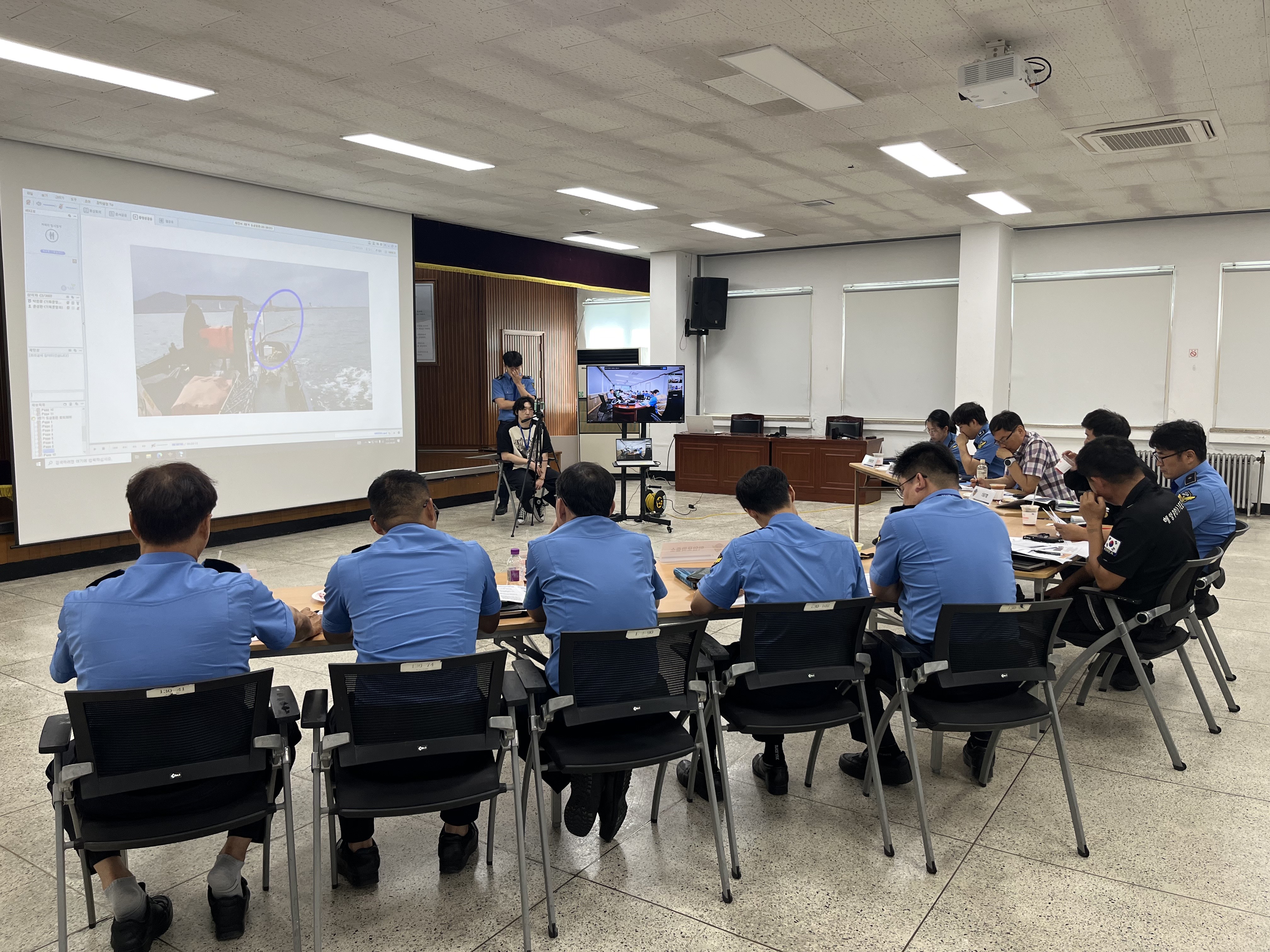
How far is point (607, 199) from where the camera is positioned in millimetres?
8641

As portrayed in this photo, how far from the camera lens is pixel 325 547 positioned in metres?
7.88

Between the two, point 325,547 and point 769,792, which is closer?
point 769,792

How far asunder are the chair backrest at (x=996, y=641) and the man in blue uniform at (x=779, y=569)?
29cm

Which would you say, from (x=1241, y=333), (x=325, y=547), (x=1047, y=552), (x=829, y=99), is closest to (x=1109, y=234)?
(x=1241, y=333)

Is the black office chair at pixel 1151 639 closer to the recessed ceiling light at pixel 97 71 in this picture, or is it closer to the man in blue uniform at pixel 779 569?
the man in blue uniform at pixel 779 569

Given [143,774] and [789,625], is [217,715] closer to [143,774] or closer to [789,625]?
[143,774]

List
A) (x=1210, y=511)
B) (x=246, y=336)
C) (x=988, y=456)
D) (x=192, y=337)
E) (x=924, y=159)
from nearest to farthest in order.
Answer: (x=1210, y=511) < (x=988, y=456) < (x=924, y=159) < (x=192, y=337) < (x=246, y=336)

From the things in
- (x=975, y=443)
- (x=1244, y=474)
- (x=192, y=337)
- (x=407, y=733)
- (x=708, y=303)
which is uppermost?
(x=708, y=303)

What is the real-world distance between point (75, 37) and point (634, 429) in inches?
347

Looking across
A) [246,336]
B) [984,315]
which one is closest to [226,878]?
[246,336]

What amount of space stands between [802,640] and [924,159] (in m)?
5.59

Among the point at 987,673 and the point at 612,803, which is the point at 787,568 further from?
the point at 612,803

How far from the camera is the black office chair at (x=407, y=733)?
86.8 inches

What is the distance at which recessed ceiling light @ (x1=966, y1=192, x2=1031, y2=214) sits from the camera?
844 centimetres
